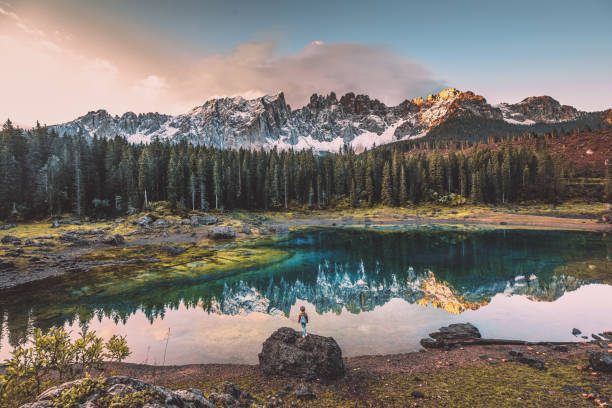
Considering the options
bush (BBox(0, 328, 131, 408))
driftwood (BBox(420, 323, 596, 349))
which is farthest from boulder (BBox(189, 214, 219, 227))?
bush (BBox(0, 328, 131, 408))

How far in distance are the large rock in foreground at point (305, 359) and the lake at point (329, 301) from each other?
2827 mm

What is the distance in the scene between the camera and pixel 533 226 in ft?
221

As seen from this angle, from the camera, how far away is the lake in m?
17.1

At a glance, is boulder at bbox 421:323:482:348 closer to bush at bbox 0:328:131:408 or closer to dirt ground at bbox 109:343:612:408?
dirt ground at bbox 109:343:612:408

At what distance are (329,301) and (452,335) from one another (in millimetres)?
9963

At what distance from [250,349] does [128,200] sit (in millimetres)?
82375

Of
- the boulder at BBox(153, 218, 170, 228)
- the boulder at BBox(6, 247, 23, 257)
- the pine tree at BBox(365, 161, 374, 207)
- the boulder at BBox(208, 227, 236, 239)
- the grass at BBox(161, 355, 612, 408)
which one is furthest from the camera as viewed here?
the pine tree at BBox(365, 161, 374, 207)

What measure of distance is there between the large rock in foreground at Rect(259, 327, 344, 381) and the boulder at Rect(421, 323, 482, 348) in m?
6.68

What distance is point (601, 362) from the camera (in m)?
11.3

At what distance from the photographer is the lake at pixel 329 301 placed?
1709 cm

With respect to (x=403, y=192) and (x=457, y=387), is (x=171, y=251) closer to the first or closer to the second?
(x=457, y=387)

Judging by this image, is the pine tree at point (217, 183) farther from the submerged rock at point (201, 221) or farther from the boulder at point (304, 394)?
the boulder at point (304, 394)

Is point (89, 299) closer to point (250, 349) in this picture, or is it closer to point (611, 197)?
point (250, 349)

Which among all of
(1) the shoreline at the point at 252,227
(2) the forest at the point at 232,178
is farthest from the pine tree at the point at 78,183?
(1) the shoreline at the point at 252,227
